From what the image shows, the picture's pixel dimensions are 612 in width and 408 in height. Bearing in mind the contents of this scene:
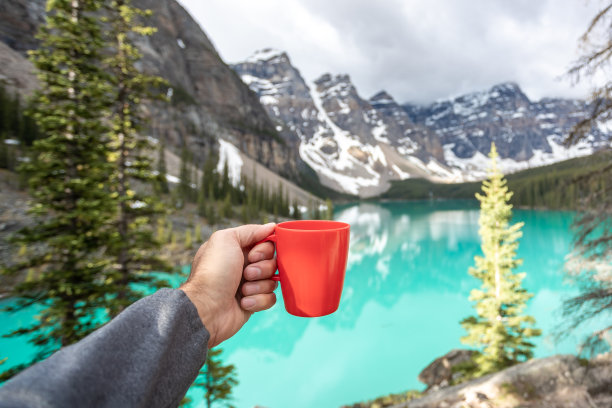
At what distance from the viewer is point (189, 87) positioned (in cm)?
7675

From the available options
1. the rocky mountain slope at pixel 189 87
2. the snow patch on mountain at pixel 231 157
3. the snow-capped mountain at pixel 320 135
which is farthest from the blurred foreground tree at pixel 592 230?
the snow-capped mountain at pixel 320 135

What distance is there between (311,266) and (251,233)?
0.37 m

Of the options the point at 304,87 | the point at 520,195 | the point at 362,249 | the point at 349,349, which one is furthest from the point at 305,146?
the point at 349,349

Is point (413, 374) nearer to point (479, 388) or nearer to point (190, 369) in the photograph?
point (479, 388)

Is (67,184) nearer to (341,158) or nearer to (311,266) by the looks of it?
(311,266)

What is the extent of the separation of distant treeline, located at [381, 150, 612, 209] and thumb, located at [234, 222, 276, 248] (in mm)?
5547

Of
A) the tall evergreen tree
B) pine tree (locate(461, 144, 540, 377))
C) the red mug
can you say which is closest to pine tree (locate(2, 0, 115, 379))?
the tall evergreen tree

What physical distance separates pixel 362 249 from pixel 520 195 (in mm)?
55230

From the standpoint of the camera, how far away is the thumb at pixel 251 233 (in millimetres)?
1304

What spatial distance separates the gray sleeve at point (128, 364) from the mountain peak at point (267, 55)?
198m

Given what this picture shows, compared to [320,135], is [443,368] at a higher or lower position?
lower

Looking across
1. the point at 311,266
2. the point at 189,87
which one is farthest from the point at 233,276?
the point at 189,87

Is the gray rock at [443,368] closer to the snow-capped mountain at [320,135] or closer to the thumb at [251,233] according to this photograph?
the thumb at [251,233]

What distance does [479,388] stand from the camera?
5094mm
